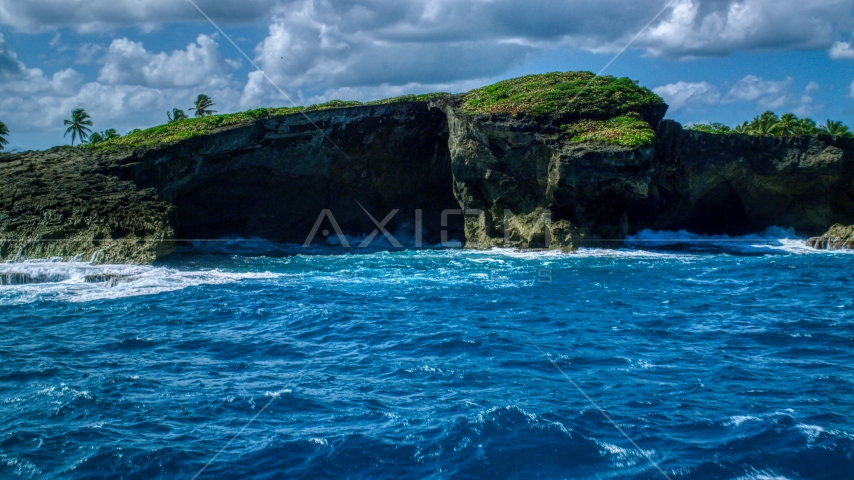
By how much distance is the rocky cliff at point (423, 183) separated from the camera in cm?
3500

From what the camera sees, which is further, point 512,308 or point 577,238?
point 577,238

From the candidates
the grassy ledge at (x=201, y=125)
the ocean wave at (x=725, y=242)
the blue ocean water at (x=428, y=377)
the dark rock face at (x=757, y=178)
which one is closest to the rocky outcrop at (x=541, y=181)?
the ocean wave at (x=725, y=242)

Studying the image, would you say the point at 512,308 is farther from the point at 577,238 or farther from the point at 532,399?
the point at 577,238

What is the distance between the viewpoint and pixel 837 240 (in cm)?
4062

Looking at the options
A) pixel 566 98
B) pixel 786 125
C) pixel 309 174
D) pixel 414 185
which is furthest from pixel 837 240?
pixel 309 174

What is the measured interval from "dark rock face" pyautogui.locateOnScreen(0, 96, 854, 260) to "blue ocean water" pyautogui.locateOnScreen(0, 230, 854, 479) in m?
5.68

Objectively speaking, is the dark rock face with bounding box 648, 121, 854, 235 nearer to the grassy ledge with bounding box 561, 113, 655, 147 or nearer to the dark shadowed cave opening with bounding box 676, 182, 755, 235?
the dark shadowed cave opening with bounding box 676, 182, 755, 235

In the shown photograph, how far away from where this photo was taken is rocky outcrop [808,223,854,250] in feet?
132

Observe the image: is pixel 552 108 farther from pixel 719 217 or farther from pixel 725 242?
pixel 719 217

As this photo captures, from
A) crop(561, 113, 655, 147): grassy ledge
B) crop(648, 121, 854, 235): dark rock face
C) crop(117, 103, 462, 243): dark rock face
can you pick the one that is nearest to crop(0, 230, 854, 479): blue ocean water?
crop(561, 113, 655, 147): grassy ledge

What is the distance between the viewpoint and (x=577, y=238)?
39844 mm

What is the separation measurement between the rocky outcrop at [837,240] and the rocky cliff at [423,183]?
96.4 inches

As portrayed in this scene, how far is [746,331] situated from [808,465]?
349 inches

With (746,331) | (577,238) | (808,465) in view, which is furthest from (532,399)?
(577,238)
